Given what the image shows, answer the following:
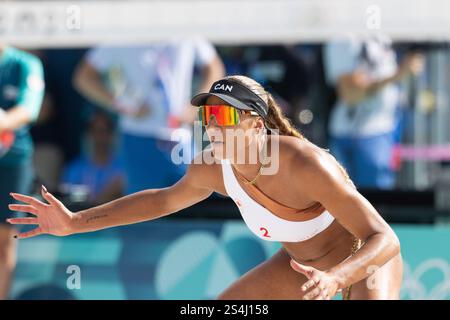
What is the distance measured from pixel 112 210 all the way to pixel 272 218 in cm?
79

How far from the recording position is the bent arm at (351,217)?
4062 mm

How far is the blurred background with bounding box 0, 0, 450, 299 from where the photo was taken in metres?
7.01

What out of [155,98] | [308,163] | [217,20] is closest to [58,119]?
[155,98]

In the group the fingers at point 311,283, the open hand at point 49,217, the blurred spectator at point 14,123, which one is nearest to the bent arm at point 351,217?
the fingers at point 311,283

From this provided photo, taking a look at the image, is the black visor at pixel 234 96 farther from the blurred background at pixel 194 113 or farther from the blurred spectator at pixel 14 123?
the blurred spectator at pixel 14 123

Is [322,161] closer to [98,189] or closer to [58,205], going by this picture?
[58,205]

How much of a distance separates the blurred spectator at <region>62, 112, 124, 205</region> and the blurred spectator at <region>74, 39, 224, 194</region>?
41cm

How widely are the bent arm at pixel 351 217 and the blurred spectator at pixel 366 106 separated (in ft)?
10.7

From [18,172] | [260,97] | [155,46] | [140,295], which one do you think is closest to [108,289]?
[140,295]

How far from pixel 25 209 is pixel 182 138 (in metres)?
2.85

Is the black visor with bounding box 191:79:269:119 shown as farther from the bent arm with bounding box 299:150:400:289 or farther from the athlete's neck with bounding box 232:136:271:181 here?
the bent arm with bounding box 299:150:400:289

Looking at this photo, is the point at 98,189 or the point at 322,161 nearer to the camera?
the point at 322,161

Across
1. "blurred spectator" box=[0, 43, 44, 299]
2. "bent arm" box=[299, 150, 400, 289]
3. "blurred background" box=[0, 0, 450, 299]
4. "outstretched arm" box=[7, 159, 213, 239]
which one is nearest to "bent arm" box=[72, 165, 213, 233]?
"outstretched arm" box=[7, 159, 213, 239]

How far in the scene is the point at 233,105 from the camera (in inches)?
176
